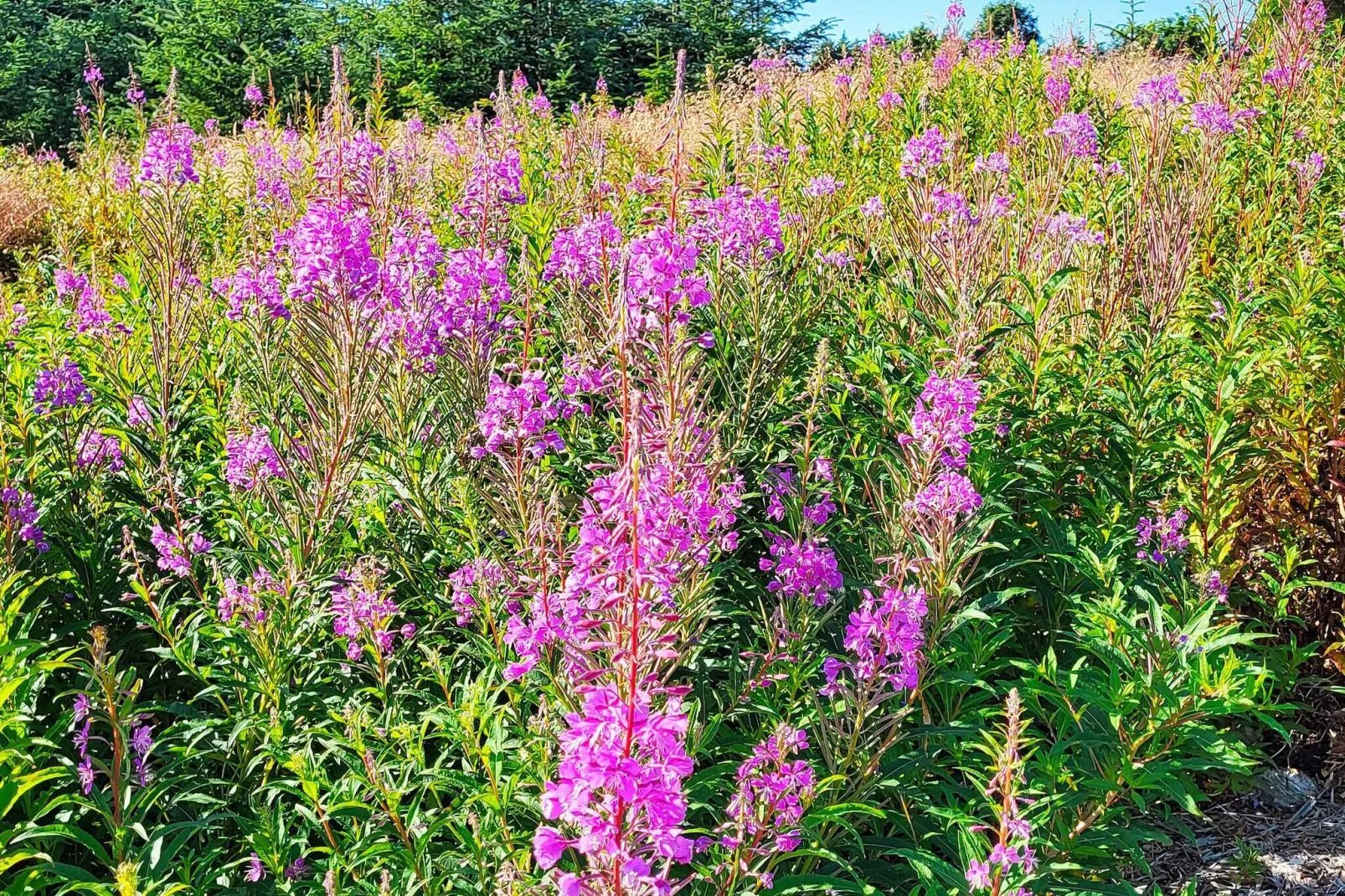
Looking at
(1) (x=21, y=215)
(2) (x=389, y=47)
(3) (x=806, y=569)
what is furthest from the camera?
(2) (x=389, y=47)

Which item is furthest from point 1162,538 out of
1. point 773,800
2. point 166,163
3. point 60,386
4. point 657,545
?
point 60,386

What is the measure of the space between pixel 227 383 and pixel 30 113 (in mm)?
23293

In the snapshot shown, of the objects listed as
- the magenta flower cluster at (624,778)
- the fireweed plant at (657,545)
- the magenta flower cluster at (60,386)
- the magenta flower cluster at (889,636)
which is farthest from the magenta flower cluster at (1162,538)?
the magenta flower cluster at (60,386)

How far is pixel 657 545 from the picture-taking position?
58.6 inches

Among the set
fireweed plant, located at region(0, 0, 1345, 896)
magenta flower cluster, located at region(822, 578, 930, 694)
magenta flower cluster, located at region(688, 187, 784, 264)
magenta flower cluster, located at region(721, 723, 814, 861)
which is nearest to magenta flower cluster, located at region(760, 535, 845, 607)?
fireweed plant, located at region(0, 0, 1345, 896)

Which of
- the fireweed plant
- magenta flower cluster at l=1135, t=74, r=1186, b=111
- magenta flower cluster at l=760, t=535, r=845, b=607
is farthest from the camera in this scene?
magenta flower cluster at l=1135, t=74, r=1186, b=111

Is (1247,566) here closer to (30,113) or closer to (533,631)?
(533,631)

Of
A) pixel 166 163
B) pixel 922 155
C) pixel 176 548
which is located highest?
pixel 922 155

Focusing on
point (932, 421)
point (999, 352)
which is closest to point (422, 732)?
point (932, 421)

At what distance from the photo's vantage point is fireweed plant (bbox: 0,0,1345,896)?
7.20 ft

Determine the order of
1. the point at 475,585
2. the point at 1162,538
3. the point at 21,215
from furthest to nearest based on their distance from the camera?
the point at 21,215 < the point at 1162,538 < the point at 475,585

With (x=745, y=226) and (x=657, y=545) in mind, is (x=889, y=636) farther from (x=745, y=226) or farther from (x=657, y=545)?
(x=745, y=226)

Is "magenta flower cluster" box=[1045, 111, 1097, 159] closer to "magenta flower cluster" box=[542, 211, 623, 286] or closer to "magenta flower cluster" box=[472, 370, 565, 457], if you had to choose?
"magenta flower cluster" box=[542, 211, 623, 286]

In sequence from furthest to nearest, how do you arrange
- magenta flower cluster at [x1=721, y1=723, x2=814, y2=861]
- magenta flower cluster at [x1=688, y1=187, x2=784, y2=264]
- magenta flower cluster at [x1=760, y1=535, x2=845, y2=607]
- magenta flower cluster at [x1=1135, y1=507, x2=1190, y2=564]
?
magenta flower cluster at [x1=688, y1=187, x2=784, y2=264] < magenta flower cluster at [x1=1135, y1=507, x2=1190, y2=564] < magenta flower cluster at [x1=760, y1=535, x2=845, y2=607] < magenta flower cluster at [x1=721, y1=723, x2=814, y2=861]
